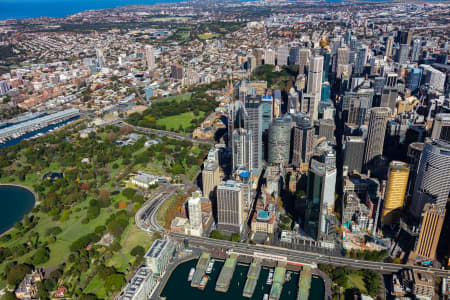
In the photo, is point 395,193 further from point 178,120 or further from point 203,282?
point 178,120

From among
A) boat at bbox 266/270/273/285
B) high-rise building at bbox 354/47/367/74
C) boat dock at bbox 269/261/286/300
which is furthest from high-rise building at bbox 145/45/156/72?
boat at bbox 266/270/273/285

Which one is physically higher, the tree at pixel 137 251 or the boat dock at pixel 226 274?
the tree at pixel 137 251

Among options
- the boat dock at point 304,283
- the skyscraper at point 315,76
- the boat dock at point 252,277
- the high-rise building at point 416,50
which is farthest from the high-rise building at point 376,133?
the high-rise building at point 416,50

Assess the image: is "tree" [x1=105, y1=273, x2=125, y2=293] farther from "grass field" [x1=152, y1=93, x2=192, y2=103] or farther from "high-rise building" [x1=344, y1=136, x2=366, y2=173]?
"grass field" [x1=152, y1=93, x2=192, y2=103]

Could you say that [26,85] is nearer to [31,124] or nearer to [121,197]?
[31,124]

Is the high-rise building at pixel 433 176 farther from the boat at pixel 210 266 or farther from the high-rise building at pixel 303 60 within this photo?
the high-rise building at pixel 303 60

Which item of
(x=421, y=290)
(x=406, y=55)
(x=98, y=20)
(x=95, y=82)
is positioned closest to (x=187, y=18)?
(x=98, y=20)

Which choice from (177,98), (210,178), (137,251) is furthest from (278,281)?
(177,98)
